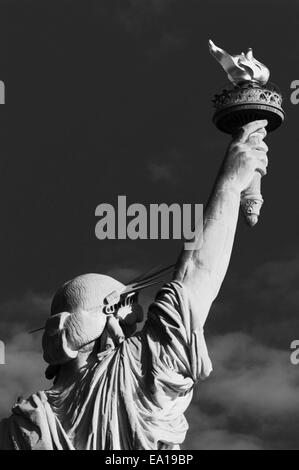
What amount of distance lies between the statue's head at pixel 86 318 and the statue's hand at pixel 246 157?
89.4 inches

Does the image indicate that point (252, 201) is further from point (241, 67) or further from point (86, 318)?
point (86, 318)

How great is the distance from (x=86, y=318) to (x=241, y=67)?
4.46 m

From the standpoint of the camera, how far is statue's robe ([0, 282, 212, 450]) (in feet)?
68.9

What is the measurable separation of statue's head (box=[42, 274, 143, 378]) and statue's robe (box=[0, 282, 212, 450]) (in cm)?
31

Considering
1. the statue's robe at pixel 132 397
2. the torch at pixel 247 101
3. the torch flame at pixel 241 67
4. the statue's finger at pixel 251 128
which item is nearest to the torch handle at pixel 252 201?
the torch at pixel 247 101

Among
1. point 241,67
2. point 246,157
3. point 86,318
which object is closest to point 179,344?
point 86,318

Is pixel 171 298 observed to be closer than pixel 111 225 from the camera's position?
Yes

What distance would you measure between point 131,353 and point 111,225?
242 cm

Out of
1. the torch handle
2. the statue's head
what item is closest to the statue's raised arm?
the torch handle

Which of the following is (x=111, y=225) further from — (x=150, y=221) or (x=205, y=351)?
(x=205, y=351)
